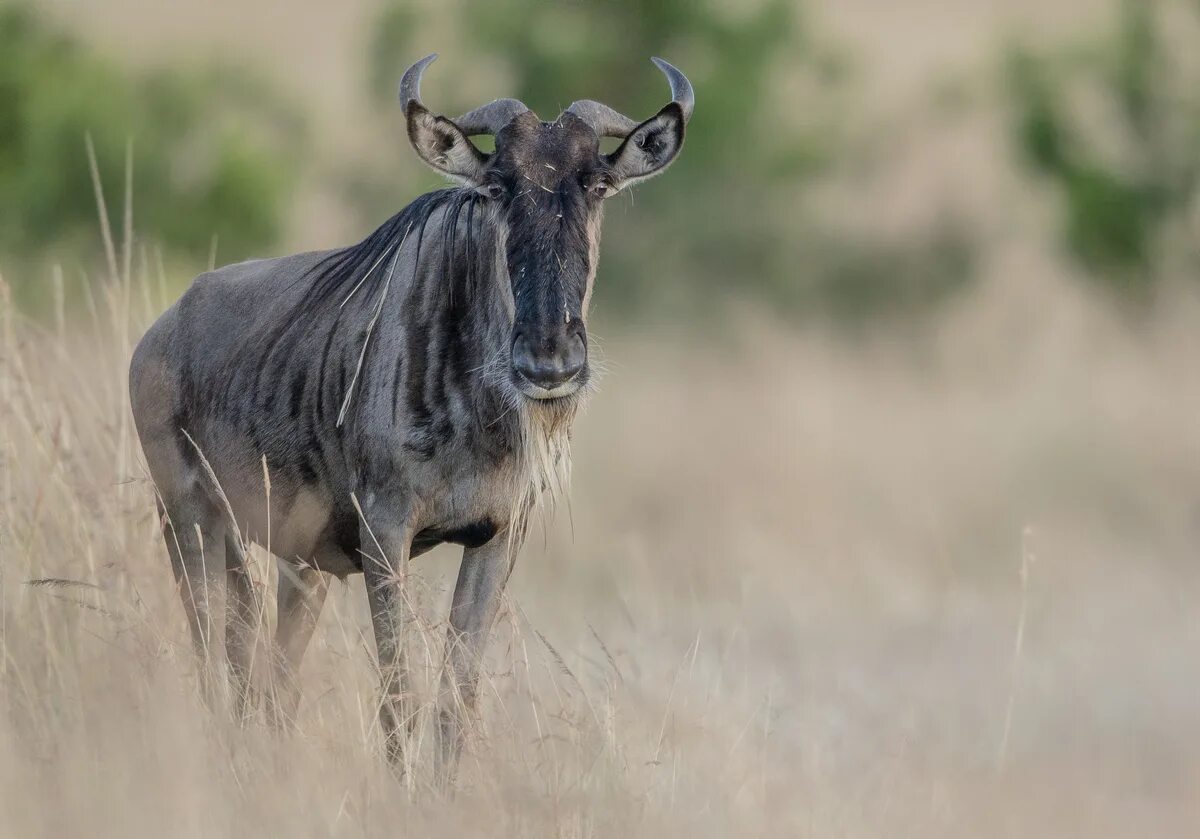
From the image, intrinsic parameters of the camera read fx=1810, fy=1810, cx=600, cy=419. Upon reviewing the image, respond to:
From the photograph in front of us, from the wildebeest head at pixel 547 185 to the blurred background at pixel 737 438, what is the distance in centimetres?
89

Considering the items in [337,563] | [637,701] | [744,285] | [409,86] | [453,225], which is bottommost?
[744,285]

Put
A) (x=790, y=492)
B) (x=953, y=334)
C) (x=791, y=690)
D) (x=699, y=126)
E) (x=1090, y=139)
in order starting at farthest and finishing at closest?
(x=699, y=126) < (x=953, y=334) < (x=1090, y=139) < (x=790, y=492) < (x=791, y=690)

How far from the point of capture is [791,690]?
9969 mm

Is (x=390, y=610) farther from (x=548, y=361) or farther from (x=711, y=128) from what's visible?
(x=711, y=128)

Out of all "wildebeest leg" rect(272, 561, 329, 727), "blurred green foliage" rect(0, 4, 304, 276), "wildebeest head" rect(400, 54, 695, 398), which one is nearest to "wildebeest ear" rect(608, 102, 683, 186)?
"wildebeest head" rect(400, 54, 695, 398)

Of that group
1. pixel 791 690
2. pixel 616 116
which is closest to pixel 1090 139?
pixel 791 690

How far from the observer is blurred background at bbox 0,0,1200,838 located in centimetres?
528

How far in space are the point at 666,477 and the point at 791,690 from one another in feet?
20.4

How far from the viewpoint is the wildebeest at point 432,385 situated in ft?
18.2

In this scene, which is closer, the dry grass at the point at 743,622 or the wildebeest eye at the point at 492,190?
the dry grass at the point at 743,622

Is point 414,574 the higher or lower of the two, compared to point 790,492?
higher

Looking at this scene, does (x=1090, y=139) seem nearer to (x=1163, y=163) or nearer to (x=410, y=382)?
(x=1163, y=163)

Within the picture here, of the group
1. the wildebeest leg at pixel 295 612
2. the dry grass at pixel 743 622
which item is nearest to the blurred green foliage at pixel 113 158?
the dry grass at pixel 743 622

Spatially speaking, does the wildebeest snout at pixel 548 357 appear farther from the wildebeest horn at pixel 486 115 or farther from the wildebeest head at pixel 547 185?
the wildebeest horn at pixel 486 115
